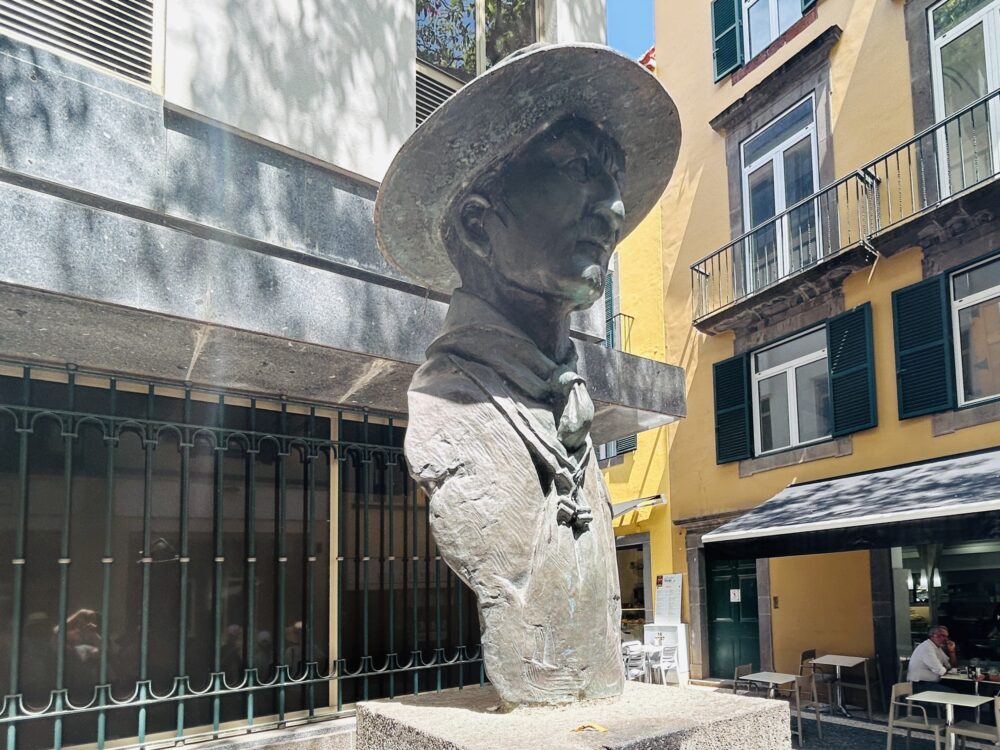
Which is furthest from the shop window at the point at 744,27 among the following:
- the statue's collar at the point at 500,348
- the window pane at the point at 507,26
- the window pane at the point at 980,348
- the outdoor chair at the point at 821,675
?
the statue's collar at the point at 500,348

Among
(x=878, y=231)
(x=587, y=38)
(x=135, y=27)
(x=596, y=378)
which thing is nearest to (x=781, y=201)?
(x=878, y=231)

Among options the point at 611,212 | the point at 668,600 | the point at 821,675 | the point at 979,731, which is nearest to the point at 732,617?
the point at 668,600

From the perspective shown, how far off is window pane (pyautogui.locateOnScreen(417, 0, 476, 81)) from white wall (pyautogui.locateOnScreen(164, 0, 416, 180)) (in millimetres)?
386

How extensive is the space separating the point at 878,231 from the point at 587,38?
557 cm

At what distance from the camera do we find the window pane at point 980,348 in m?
10.3

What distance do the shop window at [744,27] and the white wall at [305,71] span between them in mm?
9897

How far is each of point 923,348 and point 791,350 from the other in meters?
2.55

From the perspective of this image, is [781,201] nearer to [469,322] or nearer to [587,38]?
[587,38]

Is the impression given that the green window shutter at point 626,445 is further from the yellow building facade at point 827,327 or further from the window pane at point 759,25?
the window pane at point 759,25

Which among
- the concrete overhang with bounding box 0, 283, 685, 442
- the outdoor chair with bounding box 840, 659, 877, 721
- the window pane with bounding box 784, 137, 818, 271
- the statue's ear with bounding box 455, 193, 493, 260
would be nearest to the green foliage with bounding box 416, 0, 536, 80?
the concrete overhang with bounding box 0, 283, 685, 442

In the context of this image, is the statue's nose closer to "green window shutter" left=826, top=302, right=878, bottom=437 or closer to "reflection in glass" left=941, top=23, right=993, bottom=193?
"reflection in glass" left=941, top=23, right=993, bottom=193

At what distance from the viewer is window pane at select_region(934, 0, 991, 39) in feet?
35.8

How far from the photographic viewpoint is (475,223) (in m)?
2.53

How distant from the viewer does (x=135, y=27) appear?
205 inches
